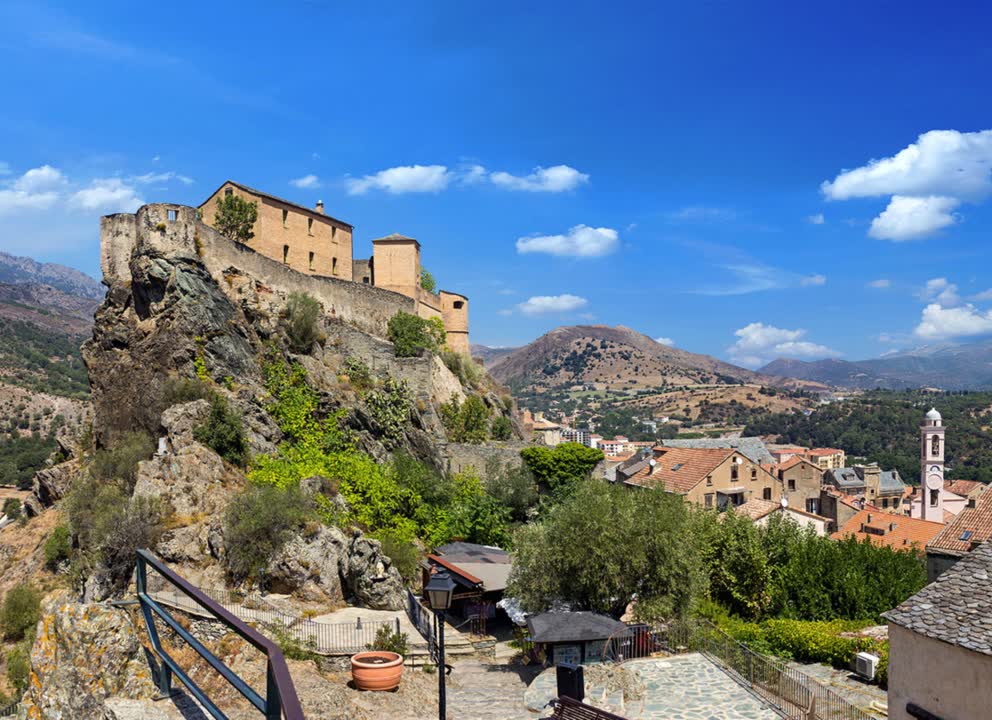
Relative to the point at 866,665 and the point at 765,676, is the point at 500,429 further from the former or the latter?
the point at 765,676

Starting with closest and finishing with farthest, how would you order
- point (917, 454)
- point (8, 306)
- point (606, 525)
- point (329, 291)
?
point (606, 525) → point (329, 291) → point (917, 454) → point (8, 306)

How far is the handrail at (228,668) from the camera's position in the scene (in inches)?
93.7

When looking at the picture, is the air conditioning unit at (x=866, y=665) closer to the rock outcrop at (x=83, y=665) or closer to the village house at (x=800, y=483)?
the rock outcrop at (x=83, y=665)

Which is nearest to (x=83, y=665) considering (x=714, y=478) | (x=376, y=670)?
(x=376, y=670)

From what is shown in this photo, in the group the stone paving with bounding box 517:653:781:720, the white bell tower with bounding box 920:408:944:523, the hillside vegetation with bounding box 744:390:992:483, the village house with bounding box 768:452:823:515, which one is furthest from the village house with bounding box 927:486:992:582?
the hillside vegetation with bounding box 744:390:992:483

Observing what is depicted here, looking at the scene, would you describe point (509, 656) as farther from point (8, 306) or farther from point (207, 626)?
point (8, 306)

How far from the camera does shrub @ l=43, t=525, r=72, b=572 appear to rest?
25016mm

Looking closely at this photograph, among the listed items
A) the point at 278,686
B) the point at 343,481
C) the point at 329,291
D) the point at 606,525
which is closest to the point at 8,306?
the point at 329,291

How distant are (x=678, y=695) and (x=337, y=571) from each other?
10270 millimetres

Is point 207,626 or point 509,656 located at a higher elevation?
point 207,626

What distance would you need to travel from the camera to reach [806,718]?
12914mm

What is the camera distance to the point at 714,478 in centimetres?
4209

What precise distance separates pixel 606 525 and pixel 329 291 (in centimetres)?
2507

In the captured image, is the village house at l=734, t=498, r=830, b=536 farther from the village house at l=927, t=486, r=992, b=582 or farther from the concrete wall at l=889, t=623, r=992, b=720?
the concrete wall at l=889, t=623, r=992, b=720
